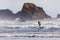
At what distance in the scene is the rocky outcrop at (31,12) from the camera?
2111 mm

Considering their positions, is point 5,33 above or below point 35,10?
below

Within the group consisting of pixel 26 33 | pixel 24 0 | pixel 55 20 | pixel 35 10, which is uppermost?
pixel 24 0

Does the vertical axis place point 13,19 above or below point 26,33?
above

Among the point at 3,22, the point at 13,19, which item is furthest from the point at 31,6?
the point at 3,22

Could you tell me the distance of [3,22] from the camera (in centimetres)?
216

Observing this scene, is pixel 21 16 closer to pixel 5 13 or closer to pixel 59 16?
pixel 5 13

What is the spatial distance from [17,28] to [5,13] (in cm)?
26

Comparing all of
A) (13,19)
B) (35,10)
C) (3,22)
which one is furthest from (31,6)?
(3,22)

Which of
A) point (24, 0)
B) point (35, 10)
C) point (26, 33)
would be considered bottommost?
point (26, 33)

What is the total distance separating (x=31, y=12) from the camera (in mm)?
2129

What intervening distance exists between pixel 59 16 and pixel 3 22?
759mm

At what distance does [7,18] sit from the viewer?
2.14 metres

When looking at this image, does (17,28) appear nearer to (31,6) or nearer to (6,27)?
(6,27)

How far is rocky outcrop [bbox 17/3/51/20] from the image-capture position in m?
2.11
